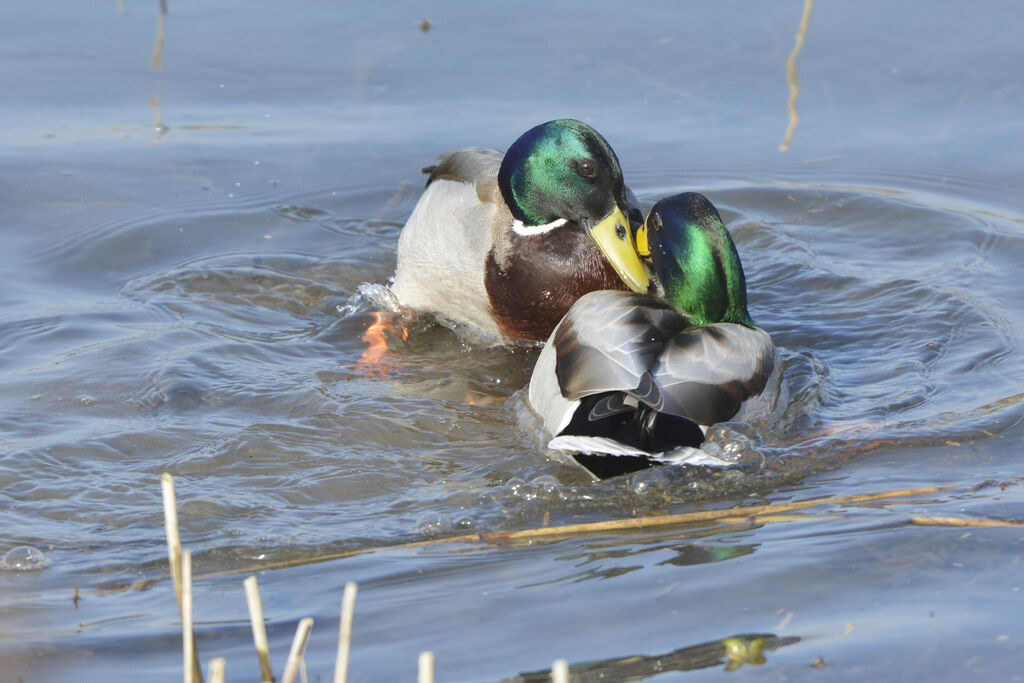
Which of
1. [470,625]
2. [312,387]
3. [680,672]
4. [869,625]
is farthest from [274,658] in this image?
[312,387]

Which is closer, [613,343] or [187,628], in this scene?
[187,628]

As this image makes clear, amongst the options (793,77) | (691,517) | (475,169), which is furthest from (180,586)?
(793,77)

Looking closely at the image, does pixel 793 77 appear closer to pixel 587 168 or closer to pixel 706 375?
pixel 587 168

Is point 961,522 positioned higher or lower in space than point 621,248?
lower

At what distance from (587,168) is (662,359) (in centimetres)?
128

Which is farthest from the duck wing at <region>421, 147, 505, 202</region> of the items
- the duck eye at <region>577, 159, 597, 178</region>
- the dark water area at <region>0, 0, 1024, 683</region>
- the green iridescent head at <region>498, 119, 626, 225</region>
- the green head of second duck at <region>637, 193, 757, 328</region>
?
the green head of second duck at <region>637, 193, 757, 328</region>

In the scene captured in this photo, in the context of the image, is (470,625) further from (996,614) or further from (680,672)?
(996,614)

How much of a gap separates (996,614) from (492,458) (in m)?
1.96

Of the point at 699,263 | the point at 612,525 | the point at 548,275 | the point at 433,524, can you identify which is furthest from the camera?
the point at 548,275

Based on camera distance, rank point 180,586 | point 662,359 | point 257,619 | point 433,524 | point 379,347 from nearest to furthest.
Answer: point 257,619
point 180,586
point 433,524
point 662,359
point 379,347

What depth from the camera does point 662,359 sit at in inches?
175

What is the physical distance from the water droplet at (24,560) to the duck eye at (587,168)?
2680 mm

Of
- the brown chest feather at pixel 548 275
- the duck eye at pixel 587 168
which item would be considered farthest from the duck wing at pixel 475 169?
the duck eye at pixel 587 168

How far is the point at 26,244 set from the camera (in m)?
6.60
